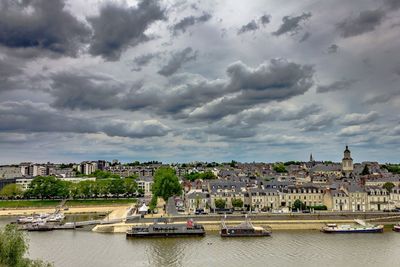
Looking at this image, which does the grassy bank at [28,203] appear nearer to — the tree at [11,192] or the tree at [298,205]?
the tree at [11,192]

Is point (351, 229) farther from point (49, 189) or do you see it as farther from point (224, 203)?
→ point (49, 189)

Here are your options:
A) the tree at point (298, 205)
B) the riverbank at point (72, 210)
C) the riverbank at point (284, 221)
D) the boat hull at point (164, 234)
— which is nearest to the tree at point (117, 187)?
the riverbank at point (72, 210)

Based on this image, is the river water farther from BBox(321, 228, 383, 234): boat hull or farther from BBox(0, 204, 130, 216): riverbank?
BBox(0, 204, 130, 216): riverbank

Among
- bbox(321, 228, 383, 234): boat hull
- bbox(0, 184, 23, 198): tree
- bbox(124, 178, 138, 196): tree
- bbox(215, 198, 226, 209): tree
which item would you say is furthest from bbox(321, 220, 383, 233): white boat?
bbox(0, 184, 23, 198): tree

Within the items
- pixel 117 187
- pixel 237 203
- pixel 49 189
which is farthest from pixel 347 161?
pixel 49 189

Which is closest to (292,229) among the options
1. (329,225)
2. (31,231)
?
(329,225)

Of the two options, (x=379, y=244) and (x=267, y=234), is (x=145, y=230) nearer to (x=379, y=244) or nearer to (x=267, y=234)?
(x=267, y=234)
